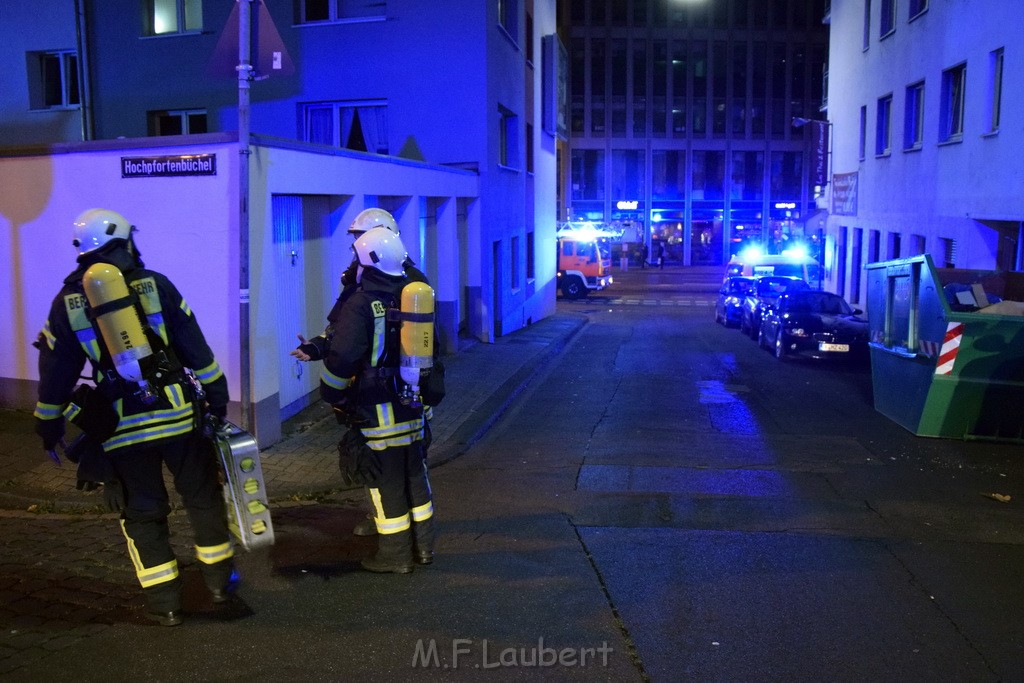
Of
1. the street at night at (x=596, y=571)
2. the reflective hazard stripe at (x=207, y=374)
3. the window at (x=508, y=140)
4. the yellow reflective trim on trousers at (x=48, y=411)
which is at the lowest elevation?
the street at night at (x=596, y=571)

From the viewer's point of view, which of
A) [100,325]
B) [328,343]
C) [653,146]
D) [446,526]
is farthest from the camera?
[653,146]

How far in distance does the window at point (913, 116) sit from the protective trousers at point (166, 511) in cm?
2127

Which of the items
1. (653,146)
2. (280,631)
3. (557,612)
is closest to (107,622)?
(280,631)

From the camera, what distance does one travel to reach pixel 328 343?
557cm

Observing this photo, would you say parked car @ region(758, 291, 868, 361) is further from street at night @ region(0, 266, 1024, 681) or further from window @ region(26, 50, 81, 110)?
window @ region(26, 50, 81, 110)

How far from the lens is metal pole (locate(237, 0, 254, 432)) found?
746cm

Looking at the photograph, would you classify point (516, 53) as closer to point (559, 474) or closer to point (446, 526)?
point (559, 474)

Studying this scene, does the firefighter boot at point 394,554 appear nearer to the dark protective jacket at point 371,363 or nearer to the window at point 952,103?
the dark protective jacket at point 371,363

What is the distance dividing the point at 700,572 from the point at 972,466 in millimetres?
4524

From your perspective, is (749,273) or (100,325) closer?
(100,325)

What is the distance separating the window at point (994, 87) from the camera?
1708cm

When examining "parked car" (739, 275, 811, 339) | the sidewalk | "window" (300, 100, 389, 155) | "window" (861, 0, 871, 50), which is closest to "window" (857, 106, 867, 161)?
"window" (861, 0, 871, 50)

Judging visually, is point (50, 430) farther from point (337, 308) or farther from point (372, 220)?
point (372, 220)

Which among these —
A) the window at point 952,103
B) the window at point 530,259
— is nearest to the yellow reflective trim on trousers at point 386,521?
the window at point 952,103
